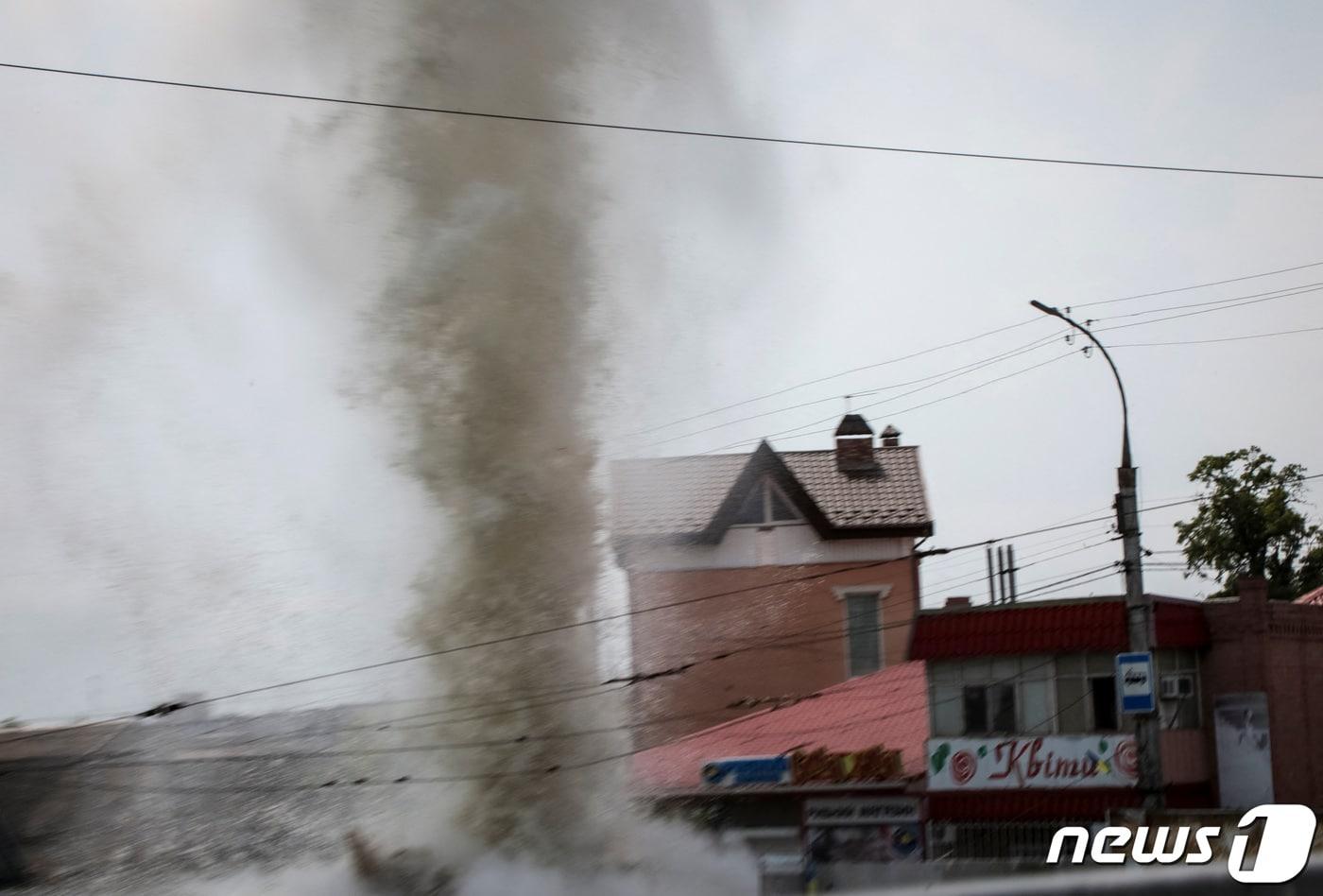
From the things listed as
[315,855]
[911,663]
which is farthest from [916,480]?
[315,855]

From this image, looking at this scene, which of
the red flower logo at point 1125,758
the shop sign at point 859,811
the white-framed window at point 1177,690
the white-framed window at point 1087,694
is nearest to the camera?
the red flower logo at point 1125,758

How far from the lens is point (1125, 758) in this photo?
106ft

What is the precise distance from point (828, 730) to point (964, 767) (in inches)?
163

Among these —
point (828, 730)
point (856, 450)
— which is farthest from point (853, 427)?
point (828, 730)

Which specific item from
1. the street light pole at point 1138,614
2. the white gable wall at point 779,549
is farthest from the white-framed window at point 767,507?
the street light pole at point 1138,614

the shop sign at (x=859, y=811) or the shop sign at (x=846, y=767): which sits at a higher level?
the shop sign at (x=846, y=767)

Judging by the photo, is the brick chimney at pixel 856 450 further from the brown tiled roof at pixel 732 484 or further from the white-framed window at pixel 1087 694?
the white-framed window at pixel 1087 694

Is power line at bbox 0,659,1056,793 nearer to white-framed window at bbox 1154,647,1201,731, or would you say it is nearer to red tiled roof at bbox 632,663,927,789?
red tiled roof at bbox 632,663,927,789

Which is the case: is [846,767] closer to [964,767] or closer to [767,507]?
[964,767]

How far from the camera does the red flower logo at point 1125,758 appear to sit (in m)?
32.3

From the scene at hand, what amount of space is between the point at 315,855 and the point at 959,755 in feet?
51.4

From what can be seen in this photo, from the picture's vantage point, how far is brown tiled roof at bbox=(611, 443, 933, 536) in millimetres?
32469

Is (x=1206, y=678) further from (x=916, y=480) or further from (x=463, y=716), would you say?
(x=463, y=716)

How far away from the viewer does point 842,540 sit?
41.0 metres
